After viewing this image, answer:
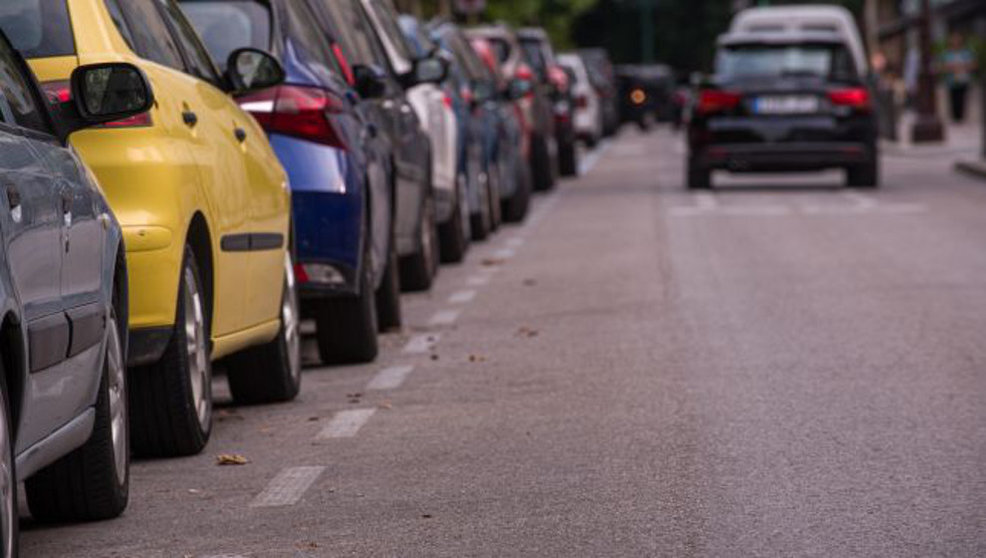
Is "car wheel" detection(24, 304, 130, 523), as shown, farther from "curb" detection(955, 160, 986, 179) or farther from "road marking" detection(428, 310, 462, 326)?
"curb" detection(955, 160, 986, 179)

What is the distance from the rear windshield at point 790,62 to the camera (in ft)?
89.4

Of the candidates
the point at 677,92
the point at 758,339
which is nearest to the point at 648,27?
the point at 677,92

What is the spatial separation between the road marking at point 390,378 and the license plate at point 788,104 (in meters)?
15.7

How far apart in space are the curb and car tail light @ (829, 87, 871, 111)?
426 centimetres

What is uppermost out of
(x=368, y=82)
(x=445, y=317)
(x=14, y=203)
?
(x=14, y=203)

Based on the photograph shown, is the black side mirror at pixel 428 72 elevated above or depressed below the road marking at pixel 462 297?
above

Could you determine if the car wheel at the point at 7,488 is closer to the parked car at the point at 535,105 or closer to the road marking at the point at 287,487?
the road marking at the point at 287,487

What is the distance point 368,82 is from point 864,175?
16.0 metres

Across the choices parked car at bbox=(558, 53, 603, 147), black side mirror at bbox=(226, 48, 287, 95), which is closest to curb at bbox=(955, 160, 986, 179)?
parked car at bbox=(558, 53, 603, 147)

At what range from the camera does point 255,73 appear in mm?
10031

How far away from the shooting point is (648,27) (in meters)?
125

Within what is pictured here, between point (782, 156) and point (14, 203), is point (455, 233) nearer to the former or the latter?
point (782, 156)

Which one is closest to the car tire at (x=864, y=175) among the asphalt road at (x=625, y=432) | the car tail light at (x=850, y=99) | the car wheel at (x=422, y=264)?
the car tail light at (x=850, y=99)

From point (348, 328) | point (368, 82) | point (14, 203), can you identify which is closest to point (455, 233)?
point (368, 82)
